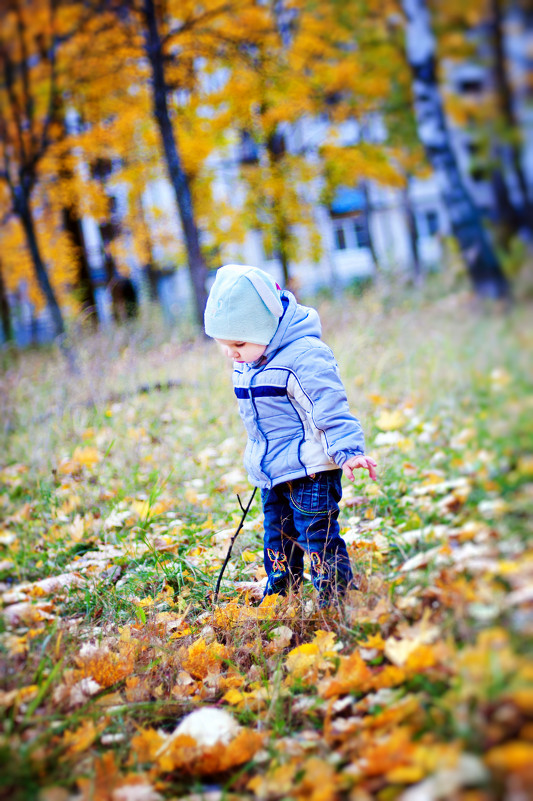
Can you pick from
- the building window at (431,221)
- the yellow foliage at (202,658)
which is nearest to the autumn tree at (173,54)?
the yellow foliage at (202,658)

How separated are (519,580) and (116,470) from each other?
307 centimetres

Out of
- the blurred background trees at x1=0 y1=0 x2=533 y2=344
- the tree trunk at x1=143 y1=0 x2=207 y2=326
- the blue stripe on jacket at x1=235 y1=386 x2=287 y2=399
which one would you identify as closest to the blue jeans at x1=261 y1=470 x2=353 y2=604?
the blue stripe on jacket at x1=235 y1=386 x2=287 y2=399

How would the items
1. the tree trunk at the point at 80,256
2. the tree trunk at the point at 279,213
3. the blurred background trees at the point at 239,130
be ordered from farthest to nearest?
the tree trunk at the point at 80,256 < the tree trunk at the point at 279,213 < the blurred background trees at the point at 239,130

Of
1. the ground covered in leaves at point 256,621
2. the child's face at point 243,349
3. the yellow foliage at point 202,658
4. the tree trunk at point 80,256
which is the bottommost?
the yellow foliage at point 202,658

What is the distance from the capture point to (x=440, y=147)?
24.6 ft

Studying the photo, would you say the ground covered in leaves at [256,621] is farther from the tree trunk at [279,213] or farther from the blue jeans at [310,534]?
the tree trunk at [279,213]

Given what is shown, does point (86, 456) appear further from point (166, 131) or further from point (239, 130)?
point (239, 130)

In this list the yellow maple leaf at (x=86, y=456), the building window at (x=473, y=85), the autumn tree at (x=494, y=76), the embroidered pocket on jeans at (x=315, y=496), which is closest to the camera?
the autumn tree at (x=494, y=76)

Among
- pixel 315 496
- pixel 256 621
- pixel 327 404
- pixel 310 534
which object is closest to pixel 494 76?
pixel 327 404

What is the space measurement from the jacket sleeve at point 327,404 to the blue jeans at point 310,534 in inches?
8.0

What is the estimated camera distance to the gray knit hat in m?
2.19

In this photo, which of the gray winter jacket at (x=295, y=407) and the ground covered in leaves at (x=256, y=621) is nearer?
the ground covered in leaves at (x=256, y=621)

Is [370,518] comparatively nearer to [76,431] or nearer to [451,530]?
[451,530]

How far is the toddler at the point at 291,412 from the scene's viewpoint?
7.13 ft
